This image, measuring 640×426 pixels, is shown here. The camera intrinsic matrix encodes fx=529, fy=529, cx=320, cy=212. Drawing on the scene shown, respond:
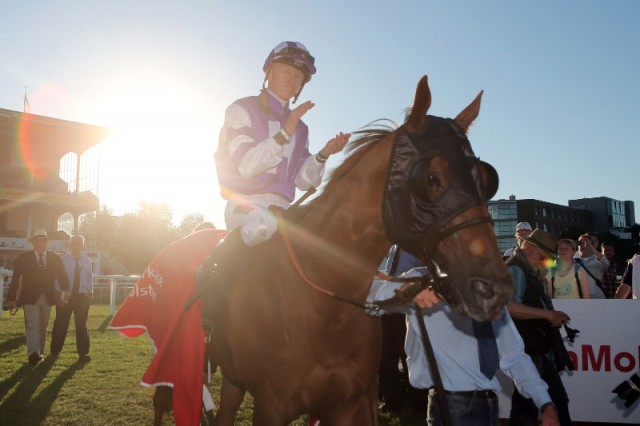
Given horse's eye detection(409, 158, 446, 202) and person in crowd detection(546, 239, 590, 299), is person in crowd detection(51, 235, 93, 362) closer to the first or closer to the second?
person in crowd detection(546, 239, 590, 299)

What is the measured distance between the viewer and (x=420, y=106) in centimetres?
217

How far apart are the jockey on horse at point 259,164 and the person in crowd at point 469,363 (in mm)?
868

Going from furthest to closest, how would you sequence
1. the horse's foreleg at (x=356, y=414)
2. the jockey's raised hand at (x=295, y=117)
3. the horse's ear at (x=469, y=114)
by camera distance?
the jockey's raised hand at (x=295, y=117) < the horse's foreleg at (x=356, y=414) < the horse's ear at (x=469, y=114)

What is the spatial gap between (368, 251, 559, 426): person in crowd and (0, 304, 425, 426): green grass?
2827 mm

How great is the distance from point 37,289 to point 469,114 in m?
9.29

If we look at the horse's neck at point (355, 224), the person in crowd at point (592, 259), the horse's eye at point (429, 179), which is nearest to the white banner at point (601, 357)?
the person in crowd at point (592, 259)

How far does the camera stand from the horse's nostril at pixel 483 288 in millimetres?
1859

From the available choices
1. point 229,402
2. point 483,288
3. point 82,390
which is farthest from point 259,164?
point 82,390

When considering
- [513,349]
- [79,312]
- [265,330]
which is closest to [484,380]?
[513,349]

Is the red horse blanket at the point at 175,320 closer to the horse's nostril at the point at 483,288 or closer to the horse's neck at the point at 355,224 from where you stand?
the horse's neck at the point at 355,224

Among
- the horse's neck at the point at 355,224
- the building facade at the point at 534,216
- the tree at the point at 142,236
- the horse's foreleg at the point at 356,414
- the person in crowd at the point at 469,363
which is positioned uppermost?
the building facade at the point at 534,216

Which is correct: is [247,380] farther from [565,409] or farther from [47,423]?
[47,423]

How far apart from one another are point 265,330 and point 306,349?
0.26 metres

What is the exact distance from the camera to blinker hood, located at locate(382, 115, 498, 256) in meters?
2.00
